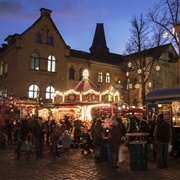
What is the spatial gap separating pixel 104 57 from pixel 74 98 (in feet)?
77.5

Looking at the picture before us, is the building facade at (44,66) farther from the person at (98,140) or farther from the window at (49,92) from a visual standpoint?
the person at (98,140)

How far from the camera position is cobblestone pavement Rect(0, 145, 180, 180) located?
8.26 m

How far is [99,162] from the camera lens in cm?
1099

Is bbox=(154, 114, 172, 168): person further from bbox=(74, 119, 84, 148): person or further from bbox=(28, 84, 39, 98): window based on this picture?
bbox=(28, 84, 39, 98): window

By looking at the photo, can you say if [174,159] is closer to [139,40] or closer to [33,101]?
[139,40]

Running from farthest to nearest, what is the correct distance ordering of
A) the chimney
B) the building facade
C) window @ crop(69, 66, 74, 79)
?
window @ crop(69, 66, 74, 79) → the chimney → the building facade

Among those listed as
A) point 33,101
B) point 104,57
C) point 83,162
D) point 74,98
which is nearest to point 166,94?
point 83,162

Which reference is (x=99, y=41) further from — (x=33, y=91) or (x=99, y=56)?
(x=33, y=91)

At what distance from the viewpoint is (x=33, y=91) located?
34219 mm

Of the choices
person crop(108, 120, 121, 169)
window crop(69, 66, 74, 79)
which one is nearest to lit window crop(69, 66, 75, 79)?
window crop(69, 66, 74, 79)

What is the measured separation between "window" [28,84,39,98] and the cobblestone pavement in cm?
2287

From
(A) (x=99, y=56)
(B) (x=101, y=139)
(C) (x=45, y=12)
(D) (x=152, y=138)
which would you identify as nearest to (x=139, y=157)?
(B) (x=101, y=139)

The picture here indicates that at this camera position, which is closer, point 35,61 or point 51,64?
point 35,61

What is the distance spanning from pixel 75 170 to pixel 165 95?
6.28 metres
